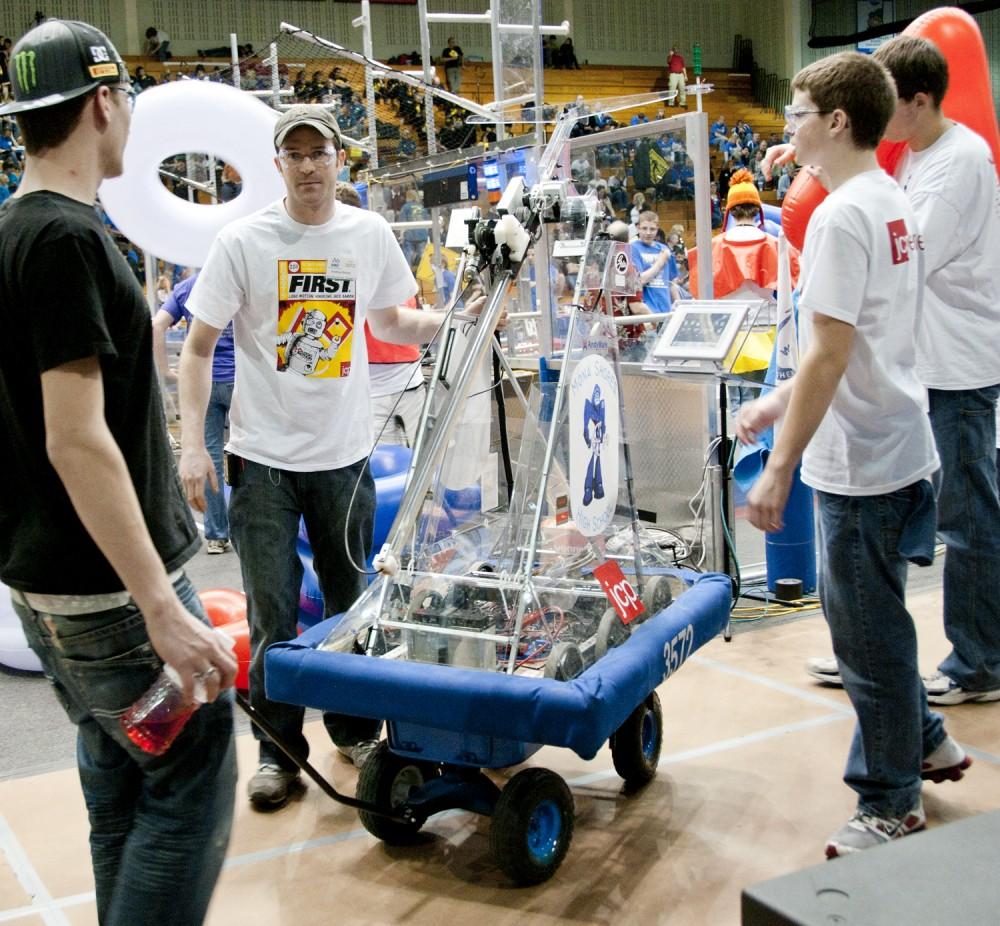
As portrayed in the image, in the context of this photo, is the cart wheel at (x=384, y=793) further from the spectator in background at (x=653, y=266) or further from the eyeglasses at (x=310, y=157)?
the spectator in background at (x=653, y=266)

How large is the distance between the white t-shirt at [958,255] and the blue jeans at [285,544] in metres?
→ 1.53

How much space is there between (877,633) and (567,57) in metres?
20.3

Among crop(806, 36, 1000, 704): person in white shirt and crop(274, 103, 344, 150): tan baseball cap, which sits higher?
crop(274, 103, 344, 150): tan baseball cap

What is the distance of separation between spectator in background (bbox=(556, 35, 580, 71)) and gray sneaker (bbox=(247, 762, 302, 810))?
Answer: 1992 centimetres

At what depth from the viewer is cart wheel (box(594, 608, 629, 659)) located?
8.59 feet

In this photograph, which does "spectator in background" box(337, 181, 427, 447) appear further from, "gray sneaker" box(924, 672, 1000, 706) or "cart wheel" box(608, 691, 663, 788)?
"gray sneaker" box(924, 672, 1000, 706)

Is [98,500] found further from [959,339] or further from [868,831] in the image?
[959,339]

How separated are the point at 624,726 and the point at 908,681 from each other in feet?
2.33

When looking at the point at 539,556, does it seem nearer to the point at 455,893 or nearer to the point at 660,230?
the point at 455,893

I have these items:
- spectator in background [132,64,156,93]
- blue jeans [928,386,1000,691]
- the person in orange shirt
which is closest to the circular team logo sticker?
blue jeans [928,386,1000,691]

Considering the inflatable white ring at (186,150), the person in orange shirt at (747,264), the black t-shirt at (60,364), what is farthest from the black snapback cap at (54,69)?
the person in orange shirt at (747,264)

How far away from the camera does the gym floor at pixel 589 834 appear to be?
2.42 metres

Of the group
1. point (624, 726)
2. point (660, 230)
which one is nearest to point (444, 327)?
point (624, 726)

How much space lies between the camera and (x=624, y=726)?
283 centimetres
